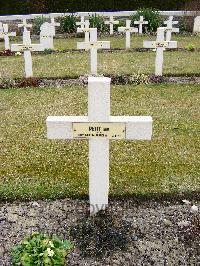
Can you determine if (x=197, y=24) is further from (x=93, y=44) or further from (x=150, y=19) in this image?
(x=93, y=44)

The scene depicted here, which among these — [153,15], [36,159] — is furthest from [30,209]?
[153,15]

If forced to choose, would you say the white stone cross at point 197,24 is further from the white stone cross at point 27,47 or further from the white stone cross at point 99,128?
the white stone cross at point 99,128

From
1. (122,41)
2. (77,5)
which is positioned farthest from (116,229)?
(77,5)

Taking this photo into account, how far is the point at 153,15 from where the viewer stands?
2045cm

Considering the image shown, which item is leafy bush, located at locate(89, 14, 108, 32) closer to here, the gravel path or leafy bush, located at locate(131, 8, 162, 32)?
leafy bush, located at locate(131, 8, 162, 32)

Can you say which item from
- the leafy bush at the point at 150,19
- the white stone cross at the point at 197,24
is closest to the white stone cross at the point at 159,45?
the leafy bush at the point at 150,19

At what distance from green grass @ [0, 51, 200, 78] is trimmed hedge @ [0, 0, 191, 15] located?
11.6 meters

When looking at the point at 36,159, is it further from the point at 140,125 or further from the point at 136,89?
the point at 136,89

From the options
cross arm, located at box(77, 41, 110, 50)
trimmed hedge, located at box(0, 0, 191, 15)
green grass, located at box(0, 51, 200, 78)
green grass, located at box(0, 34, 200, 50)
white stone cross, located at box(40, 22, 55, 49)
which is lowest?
green grass, located at box(0, 51, 200, 78)

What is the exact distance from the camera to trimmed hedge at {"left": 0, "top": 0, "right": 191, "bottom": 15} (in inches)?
1008

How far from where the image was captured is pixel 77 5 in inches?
1038

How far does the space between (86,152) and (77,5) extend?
70.8 ft

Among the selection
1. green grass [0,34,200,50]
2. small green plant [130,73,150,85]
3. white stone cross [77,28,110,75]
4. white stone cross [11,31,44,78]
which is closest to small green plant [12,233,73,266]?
small green plant [130,73,150,85]

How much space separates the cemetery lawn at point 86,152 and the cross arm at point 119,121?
112 cm
